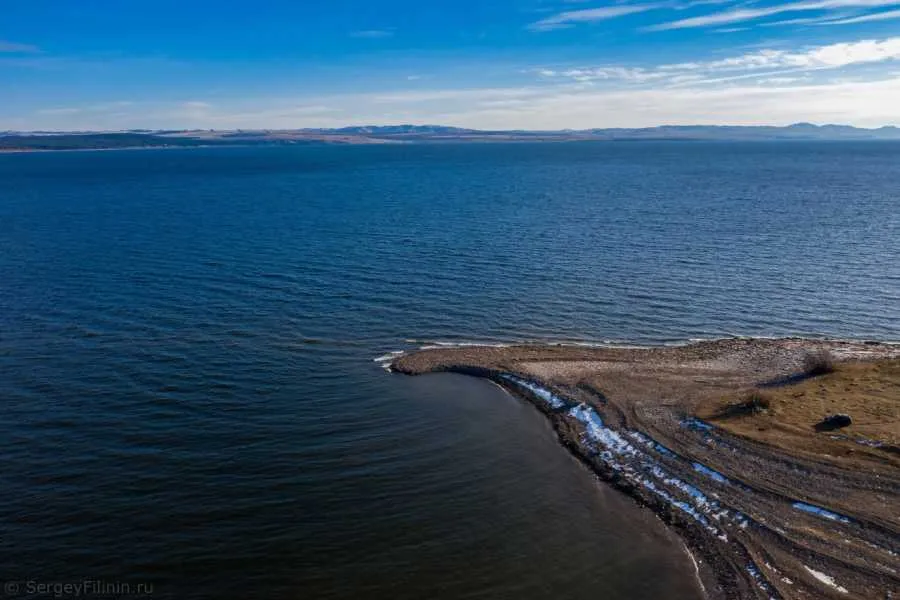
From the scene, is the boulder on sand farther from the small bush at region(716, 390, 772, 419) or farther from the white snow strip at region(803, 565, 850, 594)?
the white snow strip at region(803, 565, 850, 594)

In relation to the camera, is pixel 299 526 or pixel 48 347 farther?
pixel 48 347

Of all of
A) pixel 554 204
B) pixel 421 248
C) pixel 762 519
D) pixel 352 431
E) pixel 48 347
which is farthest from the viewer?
pixel 554 204

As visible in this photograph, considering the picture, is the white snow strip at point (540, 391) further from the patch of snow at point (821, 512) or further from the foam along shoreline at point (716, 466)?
the patch of snow at point (821, 512)

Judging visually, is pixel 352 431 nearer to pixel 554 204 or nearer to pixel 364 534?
pixel 364 534

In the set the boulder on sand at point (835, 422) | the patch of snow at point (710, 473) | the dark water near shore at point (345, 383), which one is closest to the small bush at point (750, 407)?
the boulder on sand at point (835, 422)

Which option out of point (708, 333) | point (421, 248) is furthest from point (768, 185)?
point (708, 333)

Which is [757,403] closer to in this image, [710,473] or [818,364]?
[710,473]

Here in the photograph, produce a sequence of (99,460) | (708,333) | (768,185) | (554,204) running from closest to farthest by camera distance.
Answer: (99,460) < (708,333) < (554,204) < (768,185)
